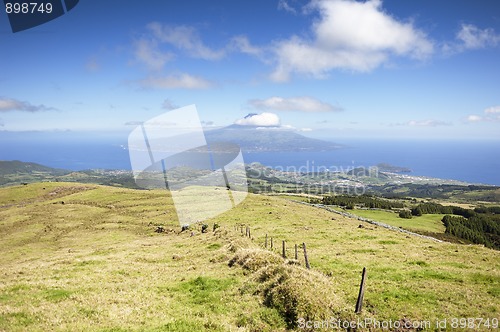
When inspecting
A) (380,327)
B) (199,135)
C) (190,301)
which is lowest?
(190,301)

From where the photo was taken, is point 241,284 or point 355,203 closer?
point 241,284

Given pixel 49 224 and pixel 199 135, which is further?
pixel 49 224

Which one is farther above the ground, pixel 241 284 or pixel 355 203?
pixel 241 284

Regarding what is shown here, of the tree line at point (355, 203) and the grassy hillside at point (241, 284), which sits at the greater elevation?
the grassy hillside at point (241, 284)

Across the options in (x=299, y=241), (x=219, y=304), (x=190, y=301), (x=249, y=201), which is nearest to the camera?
(x=219, y=304)

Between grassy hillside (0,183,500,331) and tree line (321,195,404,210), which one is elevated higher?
grassy hillside (0,183,500,331)

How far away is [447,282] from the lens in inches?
677

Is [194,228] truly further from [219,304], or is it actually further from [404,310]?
[404,310]

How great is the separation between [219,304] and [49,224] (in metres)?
58.1

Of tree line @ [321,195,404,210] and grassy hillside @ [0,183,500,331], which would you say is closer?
grassy hillside @ [0,183,500,331]

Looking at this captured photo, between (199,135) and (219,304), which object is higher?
(199,135)

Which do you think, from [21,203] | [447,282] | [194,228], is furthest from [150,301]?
[21,203]

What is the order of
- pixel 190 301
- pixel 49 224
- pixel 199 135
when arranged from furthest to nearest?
1. pixel 49 224
2. pixel 199 135
3. pixel 190 301

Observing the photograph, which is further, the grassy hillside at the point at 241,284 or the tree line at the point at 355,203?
the tree line at the point at 355,203
